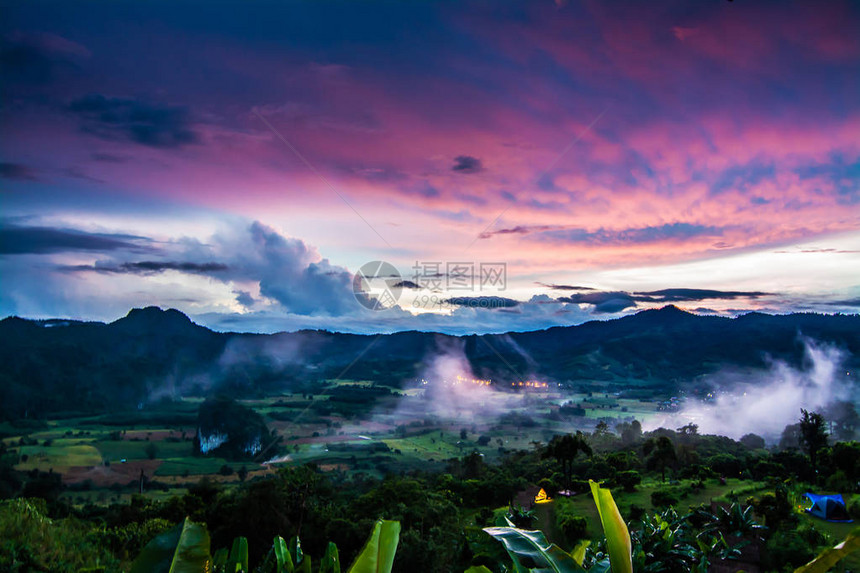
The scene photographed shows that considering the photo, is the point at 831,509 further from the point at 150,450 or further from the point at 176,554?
the point at 150,450

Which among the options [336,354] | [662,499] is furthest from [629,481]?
[336,354]

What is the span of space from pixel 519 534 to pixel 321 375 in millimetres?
143331

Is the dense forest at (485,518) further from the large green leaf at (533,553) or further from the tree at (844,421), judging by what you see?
the tree at (844,421)

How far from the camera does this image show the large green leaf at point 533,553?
190 centimetres

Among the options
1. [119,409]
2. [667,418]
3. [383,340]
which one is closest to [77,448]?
[119,409]

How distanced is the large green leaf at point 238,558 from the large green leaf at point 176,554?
17.3 inches

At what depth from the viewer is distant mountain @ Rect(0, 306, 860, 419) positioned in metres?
92.9

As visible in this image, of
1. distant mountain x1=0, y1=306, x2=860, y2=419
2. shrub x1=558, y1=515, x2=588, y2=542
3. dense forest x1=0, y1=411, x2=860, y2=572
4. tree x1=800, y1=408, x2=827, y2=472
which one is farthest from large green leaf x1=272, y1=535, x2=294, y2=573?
distant mountain x1=0, y1=306, x2=860, y2=419

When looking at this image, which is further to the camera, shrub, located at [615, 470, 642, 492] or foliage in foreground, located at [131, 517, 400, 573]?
shrub, located at [615, 470, 642, 492]

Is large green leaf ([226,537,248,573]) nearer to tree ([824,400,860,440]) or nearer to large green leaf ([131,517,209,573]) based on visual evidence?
large green leaf ([131,517,209,573])

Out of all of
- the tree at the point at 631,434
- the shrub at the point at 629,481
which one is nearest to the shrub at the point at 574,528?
the shrub at the point at 629,481

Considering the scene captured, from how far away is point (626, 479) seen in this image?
23094mm

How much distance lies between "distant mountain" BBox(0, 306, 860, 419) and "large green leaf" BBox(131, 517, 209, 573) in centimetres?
10363

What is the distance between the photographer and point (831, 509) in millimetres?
15344
